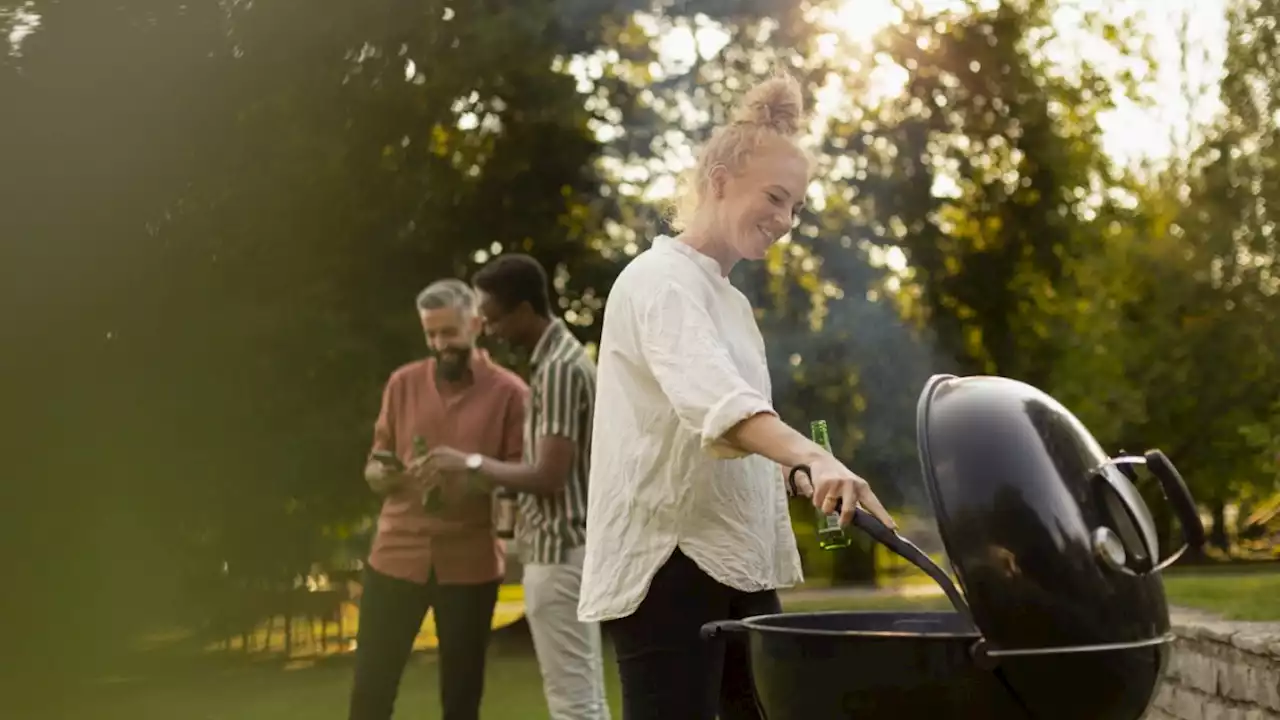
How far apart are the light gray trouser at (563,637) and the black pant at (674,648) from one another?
2.12 metres

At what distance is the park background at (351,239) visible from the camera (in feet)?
41.2

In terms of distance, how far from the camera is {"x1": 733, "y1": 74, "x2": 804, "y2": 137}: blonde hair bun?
112 inches

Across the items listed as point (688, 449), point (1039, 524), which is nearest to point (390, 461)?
point (688, 449)

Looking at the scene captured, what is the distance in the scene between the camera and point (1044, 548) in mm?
2291

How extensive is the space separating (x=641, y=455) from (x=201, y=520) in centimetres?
1150

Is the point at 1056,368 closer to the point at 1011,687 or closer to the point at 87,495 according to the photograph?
the point at 87,495

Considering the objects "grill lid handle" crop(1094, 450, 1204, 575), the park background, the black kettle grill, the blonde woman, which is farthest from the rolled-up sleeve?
the park background

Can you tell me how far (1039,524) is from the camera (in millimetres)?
2305

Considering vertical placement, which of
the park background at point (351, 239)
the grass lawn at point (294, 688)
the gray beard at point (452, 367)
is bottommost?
the grass lawn at point (294, 688)

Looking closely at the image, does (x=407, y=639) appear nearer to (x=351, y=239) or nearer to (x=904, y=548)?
(x=904, y=548)

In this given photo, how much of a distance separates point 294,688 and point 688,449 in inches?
399

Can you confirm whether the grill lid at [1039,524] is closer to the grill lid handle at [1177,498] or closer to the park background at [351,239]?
the grill lid handle at [1177,498]

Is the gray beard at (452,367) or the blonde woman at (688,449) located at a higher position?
the gray beard at (452,367)

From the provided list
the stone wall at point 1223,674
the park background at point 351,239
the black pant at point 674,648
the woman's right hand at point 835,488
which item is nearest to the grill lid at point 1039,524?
the woman's right hand at point 835,488
